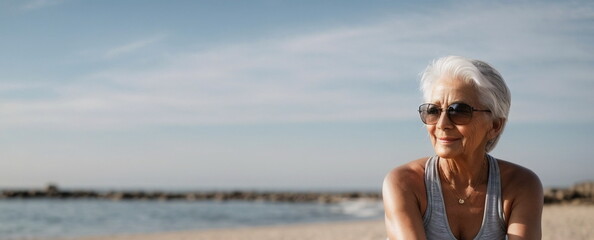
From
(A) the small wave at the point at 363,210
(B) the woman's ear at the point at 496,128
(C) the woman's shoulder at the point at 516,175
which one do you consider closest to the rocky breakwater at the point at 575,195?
(A) the small wave at the point at 363,210

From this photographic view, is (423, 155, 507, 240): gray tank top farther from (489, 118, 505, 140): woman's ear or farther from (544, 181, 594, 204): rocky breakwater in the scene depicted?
(544, 181, 594, 204): rocky breakwater

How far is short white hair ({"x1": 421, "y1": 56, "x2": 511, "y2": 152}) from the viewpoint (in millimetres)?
2346

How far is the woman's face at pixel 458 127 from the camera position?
241 cm

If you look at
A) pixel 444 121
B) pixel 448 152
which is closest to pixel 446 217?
pixel 448 152

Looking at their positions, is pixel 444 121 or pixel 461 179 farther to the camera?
pixel 461 179

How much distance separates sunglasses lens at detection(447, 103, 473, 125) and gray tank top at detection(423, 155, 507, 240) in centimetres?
27

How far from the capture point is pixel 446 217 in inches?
99.7

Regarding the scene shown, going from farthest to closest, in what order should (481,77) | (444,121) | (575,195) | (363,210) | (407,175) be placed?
1. (575,195)
2. (363,210)
3. (407,175)
4. (444,121)
5. (481,77)

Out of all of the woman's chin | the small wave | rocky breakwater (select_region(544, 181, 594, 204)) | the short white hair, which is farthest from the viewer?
rocky breakwater (select_region(544, 181, 594, 204))

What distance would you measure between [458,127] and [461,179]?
255 millimetres

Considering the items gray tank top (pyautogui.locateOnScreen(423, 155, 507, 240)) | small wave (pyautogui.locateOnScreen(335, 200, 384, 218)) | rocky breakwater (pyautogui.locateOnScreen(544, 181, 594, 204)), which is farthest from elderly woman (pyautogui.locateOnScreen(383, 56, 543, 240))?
rocky breakwater (pyautogui.locateOnScreen(544, 181, 594, 204))

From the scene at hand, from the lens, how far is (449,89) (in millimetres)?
2439

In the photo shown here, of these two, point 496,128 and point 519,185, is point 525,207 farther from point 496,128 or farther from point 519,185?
point 496,128

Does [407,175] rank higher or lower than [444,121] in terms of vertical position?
lower
